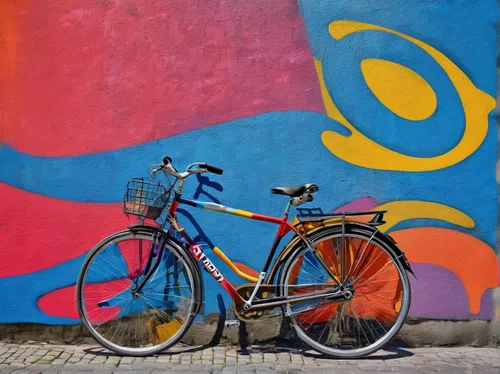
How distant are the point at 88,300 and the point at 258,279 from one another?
1.38 m

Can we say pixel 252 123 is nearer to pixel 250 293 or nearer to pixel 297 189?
pixel 297 189

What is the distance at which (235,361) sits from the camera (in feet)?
15.9

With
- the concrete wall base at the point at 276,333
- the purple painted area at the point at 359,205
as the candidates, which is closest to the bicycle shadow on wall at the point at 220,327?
the concrete wall base at the point at 276,333

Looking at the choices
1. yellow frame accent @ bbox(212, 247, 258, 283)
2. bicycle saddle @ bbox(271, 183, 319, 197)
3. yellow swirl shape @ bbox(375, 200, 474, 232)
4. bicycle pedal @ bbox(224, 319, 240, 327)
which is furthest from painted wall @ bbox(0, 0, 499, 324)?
bicycle saddle @ bbox(271, 183, 319, 197)

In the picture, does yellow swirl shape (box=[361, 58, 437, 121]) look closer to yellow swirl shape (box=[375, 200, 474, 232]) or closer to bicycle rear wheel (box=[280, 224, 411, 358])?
yellow swirl shape (box=[375, 200, 474, 232])

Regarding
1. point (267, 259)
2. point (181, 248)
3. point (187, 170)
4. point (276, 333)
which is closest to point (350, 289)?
point (267, 259)

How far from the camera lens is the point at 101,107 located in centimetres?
527

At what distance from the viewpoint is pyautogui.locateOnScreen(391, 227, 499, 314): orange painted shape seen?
5.24 meters

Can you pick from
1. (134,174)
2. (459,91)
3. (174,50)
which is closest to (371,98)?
(459,91)

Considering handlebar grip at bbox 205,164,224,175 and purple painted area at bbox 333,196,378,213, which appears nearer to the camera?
handlebar grip at bbox 205,164,224,175

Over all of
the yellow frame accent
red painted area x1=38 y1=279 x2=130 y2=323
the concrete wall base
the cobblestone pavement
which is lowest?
the cobblestone pavement

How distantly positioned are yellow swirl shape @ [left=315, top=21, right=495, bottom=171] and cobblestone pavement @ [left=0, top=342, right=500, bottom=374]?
1.47 metres

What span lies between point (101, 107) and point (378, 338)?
2.88 m

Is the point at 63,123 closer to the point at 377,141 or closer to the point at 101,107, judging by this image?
the point at 101,107
